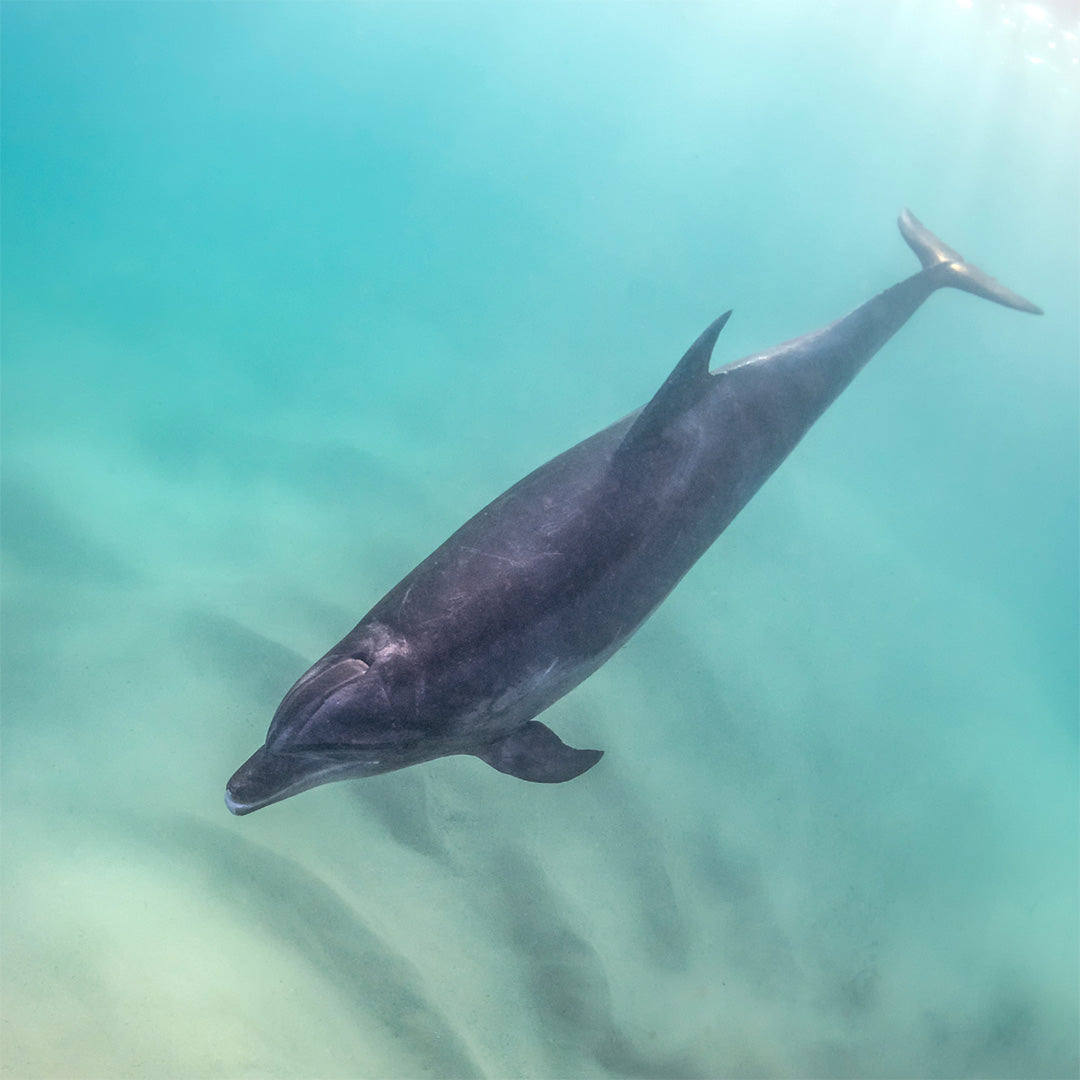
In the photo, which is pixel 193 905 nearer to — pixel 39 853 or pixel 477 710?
pixel 39 853

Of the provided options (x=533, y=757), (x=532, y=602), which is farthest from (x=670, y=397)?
(x=533, y=757)

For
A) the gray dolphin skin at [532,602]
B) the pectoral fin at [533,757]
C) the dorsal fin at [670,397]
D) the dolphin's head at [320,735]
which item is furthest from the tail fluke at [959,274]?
the dolphin's head at [320,735]

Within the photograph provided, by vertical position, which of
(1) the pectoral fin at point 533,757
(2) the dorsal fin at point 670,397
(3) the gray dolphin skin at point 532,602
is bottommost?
(1) the pectoral fin at point 533,757

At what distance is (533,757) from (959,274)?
8.21 meters

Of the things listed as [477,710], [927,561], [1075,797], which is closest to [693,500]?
[477,710]

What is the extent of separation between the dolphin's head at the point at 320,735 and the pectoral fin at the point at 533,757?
2.77ft

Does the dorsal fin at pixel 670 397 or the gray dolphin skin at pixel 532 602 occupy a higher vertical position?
the dorsal fin at pixel 670 397

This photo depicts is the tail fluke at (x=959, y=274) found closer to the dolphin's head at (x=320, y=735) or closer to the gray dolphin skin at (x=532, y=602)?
the gray dolphin skin at (x=532, y=602)

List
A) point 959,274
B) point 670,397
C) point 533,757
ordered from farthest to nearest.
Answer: point 959,274 → point 670,397 → point 533,757

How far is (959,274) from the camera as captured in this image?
848cm

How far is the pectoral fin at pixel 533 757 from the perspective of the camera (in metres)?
4.33

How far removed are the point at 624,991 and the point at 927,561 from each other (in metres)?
8.58

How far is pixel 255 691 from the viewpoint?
648 centimetres

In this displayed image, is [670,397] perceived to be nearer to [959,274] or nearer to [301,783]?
[301,783]
